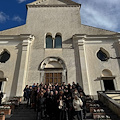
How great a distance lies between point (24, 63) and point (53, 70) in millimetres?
3135

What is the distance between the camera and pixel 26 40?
14383 millimetres

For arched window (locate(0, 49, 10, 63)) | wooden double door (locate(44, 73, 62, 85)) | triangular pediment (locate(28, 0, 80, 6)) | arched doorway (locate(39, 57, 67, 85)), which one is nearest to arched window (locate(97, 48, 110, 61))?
arched doorway (locate(39, 57, 67, 85))

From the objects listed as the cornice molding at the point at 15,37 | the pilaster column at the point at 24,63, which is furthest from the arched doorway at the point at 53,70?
the cornice molding at the point at 15,37

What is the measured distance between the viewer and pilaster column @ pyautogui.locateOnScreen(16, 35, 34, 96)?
12.1 meters

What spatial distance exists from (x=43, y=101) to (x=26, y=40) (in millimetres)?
9379

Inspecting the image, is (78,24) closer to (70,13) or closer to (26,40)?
(70,13)

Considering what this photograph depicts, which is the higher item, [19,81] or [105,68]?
[105,68]

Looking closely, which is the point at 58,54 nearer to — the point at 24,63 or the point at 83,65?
the point at 83,65

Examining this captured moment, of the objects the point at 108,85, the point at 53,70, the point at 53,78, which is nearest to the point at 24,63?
the point at 53,70

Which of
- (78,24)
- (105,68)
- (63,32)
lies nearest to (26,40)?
(63,32)

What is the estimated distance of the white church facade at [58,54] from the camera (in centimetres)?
1270

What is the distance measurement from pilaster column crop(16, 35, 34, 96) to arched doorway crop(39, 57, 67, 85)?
5.46 feet

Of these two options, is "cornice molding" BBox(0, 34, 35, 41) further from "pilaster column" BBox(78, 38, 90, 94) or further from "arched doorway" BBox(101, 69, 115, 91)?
"arched doorway" BBox(101, 69, 115, 91)

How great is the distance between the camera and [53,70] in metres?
13.3
